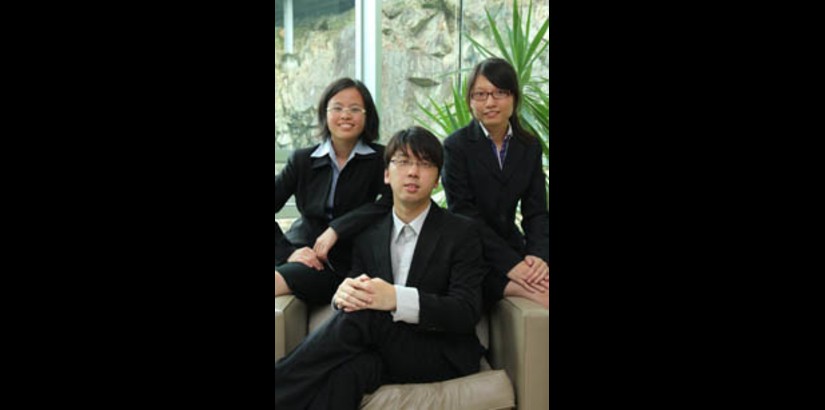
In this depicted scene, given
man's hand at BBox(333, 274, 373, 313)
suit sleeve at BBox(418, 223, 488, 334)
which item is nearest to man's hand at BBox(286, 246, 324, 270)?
man's hand at BBox(333, 274, 373, 313)

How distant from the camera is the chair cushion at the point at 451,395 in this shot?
1652 mm

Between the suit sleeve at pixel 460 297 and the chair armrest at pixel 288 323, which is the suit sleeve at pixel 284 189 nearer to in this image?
the chair armrest at pixel 288 323

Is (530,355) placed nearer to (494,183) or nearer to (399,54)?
(494,183)

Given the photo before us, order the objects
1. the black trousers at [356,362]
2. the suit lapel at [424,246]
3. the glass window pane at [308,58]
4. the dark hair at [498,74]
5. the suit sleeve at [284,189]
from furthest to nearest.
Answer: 1. the glass window pane at [308,58]
2. the suit sleeve at [284,189]
3. the dark hair at [498,74]
4. the suit lapel at [424,246]
5. the black trousers at [356,362]

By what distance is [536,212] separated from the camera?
1.96m

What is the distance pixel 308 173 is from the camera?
1.97 m

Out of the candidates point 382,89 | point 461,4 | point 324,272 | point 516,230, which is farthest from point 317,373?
point 461,4

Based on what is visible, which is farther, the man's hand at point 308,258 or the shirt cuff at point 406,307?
the man's hand at point 308,258

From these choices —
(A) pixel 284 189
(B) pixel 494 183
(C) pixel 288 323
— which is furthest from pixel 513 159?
(C) pixel 288 323

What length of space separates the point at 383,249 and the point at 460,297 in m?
0.24

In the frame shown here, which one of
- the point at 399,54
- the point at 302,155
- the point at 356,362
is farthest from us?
the point at 399,54

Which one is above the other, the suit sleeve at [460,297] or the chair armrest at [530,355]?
the suit sleeve at [460,297]

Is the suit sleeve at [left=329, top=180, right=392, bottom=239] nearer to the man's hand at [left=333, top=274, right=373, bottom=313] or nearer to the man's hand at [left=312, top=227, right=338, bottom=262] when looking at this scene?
the man's hand at [left=312, top=227, right=338, bottom=262]

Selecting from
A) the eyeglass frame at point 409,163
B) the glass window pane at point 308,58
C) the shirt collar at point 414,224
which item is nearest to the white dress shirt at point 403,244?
the shirt collar at point 414,224
